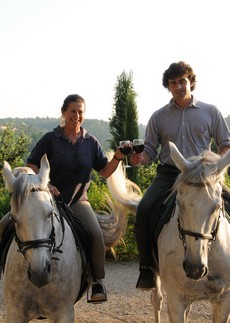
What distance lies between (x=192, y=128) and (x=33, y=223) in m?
2.28

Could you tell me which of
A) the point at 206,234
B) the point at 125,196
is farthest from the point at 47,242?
the point at 125,196

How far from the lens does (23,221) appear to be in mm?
3850

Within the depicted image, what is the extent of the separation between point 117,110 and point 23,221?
22.6 m

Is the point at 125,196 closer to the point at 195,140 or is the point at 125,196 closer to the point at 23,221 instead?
the point at 195,140

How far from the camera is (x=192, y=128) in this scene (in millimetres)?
5320

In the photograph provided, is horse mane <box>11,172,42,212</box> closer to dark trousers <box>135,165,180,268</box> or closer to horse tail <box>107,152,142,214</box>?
dark trousers <box>135,165,180,268</box>

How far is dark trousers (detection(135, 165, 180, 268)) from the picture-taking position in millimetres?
5242

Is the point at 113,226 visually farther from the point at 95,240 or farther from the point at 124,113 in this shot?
the point at 124,113

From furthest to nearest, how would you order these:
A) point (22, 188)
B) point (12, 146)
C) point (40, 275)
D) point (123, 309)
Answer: point (12, 146) < point (123, 309) < point (22, 188) < point (40, 275)

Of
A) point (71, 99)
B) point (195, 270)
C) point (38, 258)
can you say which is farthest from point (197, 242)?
point (71, 99)

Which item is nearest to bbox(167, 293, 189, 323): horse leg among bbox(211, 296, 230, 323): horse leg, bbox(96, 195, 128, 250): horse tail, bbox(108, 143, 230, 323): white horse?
bbox(108, 143, 230, 323): white horse

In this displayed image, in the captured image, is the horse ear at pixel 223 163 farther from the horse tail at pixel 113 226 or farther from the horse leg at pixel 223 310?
the horse tail at pixel 113 226

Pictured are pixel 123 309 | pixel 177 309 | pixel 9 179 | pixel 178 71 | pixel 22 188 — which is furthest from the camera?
pixel 123 309

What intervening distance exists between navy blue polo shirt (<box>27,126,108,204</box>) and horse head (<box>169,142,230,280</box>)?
4.99 feet
